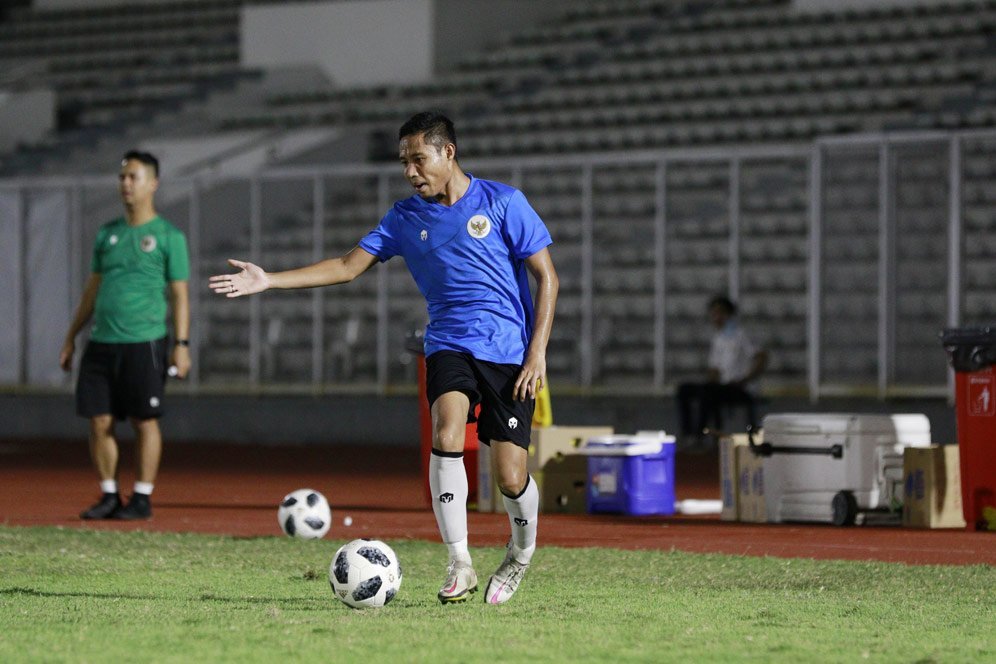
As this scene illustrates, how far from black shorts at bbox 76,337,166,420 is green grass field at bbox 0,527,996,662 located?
1544 mm

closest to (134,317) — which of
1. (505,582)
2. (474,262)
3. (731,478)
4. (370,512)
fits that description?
(370,512)

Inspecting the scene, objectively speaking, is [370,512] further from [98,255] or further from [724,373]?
[724,373]

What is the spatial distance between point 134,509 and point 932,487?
4861mm

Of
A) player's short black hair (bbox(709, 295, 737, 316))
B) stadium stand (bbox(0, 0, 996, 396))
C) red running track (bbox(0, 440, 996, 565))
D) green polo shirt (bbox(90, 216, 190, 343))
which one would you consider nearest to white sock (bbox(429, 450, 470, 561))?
red running track (bbox(0, 440, 996, 565))

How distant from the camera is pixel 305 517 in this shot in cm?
986

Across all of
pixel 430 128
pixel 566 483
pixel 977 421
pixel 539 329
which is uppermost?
pixel 430 128

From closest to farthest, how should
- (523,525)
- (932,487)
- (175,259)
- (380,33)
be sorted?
(523,525), (932,487), (175,259), (380,33)

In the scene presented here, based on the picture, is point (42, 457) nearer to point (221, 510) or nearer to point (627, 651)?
point (221, 510)

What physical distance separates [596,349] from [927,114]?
5.19m

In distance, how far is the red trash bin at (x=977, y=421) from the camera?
10.5 metres

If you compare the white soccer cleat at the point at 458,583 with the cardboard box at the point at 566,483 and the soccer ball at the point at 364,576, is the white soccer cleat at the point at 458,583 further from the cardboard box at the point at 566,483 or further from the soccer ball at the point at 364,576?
the cardboard box at the point at 566,483

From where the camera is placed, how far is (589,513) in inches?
462

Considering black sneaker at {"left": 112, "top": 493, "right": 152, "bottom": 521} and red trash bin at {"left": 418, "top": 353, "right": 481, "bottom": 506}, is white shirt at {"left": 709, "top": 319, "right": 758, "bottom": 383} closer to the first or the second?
red trash bin at {"left": 418, "top": 353, "right": 481, "bottom": 506}

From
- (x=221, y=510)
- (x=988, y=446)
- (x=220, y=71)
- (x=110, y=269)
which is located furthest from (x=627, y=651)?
(x=220, y=71)
